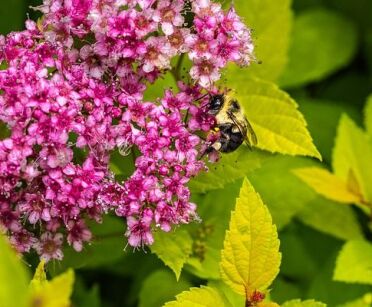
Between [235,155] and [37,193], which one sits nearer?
[37,193]

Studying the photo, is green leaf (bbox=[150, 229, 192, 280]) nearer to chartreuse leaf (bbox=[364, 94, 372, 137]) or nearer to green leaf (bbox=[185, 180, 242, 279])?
green leaf (bbox=[185, 180, 242, 279])

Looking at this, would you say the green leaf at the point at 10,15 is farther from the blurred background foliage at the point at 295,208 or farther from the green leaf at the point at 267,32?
the green leaf at the point at 267,32

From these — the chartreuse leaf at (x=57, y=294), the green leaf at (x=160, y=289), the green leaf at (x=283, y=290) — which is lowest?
the green leaf at (x=283, y=290)

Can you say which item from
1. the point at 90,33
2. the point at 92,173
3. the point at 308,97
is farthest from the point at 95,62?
the point at 308,97

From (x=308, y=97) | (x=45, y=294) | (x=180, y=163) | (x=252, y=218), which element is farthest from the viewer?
(x=308, y=97)

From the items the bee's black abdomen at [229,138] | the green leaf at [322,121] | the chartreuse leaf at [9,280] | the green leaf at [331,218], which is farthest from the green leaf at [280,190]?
the chartreuse leaf at [9,280]

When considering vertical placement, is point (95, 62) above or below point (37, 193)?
above

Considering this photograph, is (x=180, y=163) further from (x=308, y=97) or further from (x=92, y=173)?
(x=308, y=97)

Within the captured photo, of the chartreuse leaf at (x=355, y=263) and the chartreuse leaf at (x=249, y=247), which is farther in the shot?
the chartreuse leaf at (x=355, y=263)
